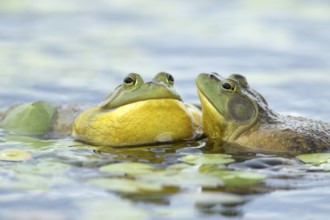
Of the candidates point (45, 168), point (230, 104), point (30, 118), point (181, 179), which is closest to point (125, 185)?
point (181, 179)

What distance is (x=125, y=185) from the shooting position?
6633 millimetres

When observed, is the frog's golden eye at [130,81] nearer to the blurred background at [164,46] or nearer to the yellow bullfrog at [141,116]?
the yellow bullfrog at [141,116]

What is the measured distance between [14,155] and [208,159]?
1.60m

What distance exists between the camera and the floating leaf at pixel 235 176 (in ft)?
22.3

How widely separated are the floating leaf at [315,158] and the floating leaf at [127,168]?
1283mm

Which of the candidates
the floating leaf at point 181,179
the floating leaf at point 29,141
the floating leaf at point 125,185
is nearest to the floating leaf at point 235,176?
the floating leaf at point 181,179

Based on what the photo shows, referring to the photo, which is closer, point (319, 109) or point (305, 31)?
point (319, 109)

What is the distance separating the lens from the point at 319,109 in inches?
395

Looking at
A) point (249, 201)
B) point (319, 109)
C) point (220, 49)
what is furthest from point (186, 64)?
point (249, 201)

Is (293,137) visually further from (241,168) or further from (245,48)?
(245,48)

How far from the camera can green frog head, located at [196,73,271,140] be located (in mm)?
7906

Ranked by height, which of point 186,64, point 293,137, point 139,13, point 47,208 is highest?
point 139,13

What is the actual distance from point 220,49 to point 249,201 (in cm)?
652

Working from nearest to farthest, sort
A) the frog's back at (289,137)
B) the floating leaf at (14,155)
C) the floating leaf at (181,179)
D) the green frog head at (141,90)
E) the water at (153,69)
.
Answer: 1. the water at (153,69)
2. the floating leaf at (181,179)
3. the floating leaf at (14,155)
4. the frog's back at (289,137)
5. the green frog head at (141,90)
